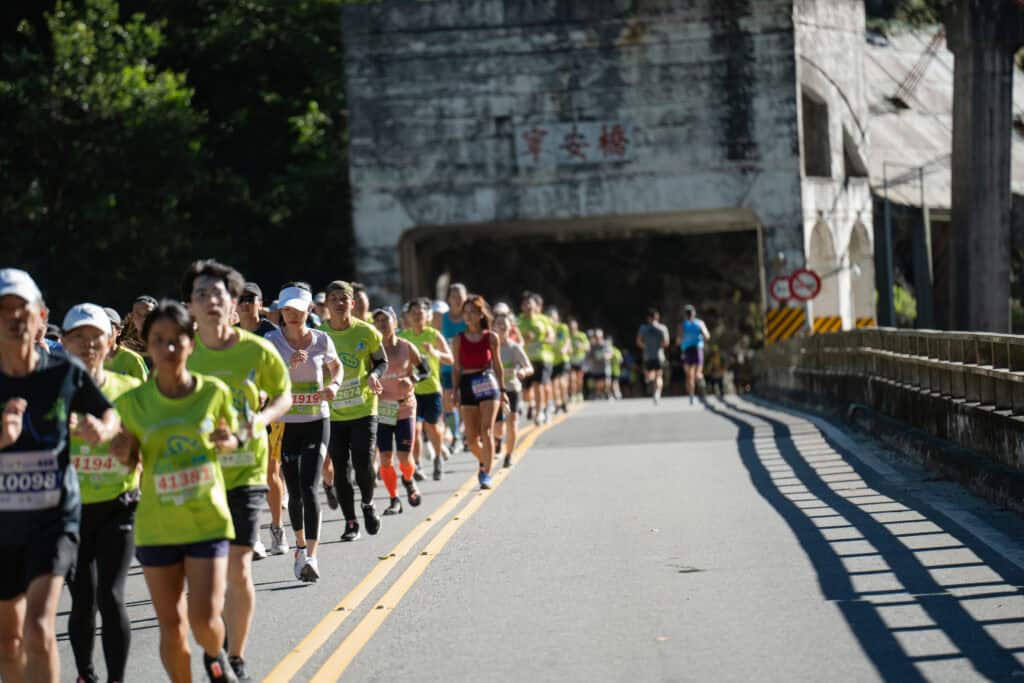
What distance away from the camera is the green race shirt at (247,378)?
853 cm

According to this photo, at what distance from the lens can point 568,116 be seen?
4362 centimetres

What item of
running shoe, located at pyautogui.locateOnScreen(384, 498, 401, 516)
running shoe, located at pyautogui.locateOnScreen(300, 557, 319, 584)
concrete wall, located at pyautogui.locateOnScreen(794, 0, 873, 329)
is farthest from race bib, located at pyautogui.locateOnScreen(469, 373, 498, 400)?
concrete wall, located at pyautogui.locateOnScreen(794, 0, 873, 329)

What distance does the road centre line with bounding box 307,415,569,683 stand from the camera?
852cm

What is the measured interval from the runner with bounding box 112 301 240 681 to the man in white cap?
0.31 metres

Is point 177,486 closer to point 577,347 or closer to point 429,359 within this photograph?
point 429,359

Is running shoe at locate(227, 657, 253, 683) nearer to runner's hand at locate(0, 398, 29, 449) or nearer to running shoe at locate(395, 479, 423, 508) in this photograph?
runner's hand at locate(0, 398, 29, 449)

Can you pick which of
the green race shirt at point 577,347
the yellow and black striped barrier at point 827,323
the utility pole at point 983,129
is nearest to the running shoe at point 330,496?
the utility pole at point 983,129

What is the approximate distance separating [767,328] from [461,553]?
31393 millimetres

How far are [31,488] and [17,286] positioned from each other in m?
0.78

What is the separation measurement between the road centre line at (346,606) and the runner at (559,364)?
694 inches

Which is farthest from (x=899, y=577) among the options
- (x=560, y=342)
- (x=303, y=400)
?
(x=560, y=342)

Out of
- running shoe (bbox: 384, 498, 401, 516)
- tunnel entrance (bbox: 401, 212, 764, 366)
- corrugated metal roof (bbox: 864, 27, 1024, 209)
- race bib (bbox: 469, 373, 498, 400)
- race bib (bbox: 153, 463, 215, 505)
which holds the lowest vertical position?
running shoe (bbox: 384, 498, 401, 516)

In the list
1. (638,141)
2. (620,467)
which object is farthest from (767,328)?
(620,467)

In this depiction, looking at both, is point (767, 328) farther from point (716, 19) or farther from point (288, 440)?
point (288, 440)
